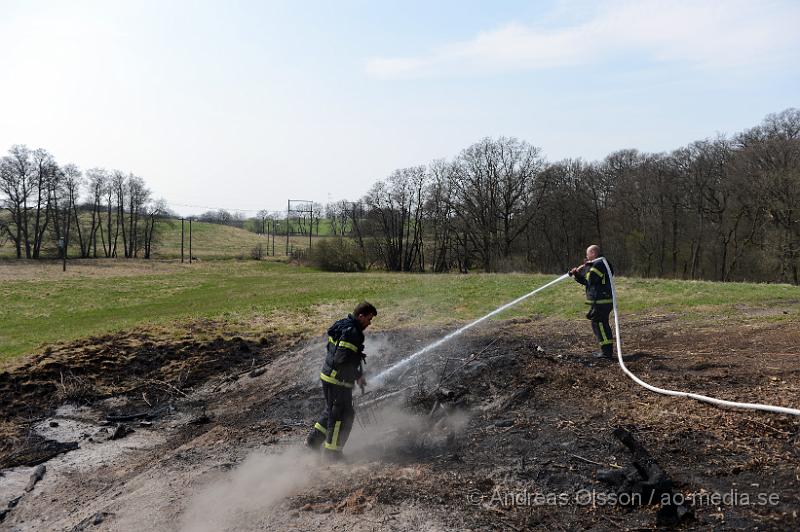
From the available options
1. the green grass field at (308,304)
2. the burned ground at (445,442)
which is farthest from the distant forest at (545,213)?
the burned ground at (445,442)

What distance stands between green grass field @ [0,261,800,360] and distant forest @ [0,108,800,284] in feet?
63.4

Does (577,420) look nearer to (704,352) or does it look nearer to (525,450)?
(525,450)

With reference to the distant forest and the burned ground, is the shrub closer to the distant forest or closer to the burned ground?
the distant forest

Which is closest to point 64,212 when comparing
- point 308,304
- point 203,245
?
point 203,245

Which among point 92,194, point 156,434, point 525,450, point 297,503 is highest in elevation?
point 92,194

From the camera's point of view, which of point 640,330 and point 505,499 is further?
point 640,330

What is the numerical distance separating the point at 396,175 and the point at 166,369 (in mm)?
53207

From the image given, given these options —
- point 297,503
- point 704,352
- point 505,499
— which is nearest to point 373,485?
point 297,503

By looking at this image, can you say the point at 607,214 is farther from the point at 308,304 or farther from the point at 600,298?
the point at 600,298

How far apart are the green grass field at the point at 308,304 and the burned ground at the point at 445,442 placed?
503 cm

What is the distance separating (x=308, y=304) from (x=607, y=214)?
3351 cm

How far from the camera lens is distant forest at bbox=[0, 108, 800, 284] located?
35.6 meters

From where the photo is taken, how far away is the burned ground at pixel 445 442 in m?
4.55

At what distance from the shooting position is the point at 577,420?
5.96 meters
